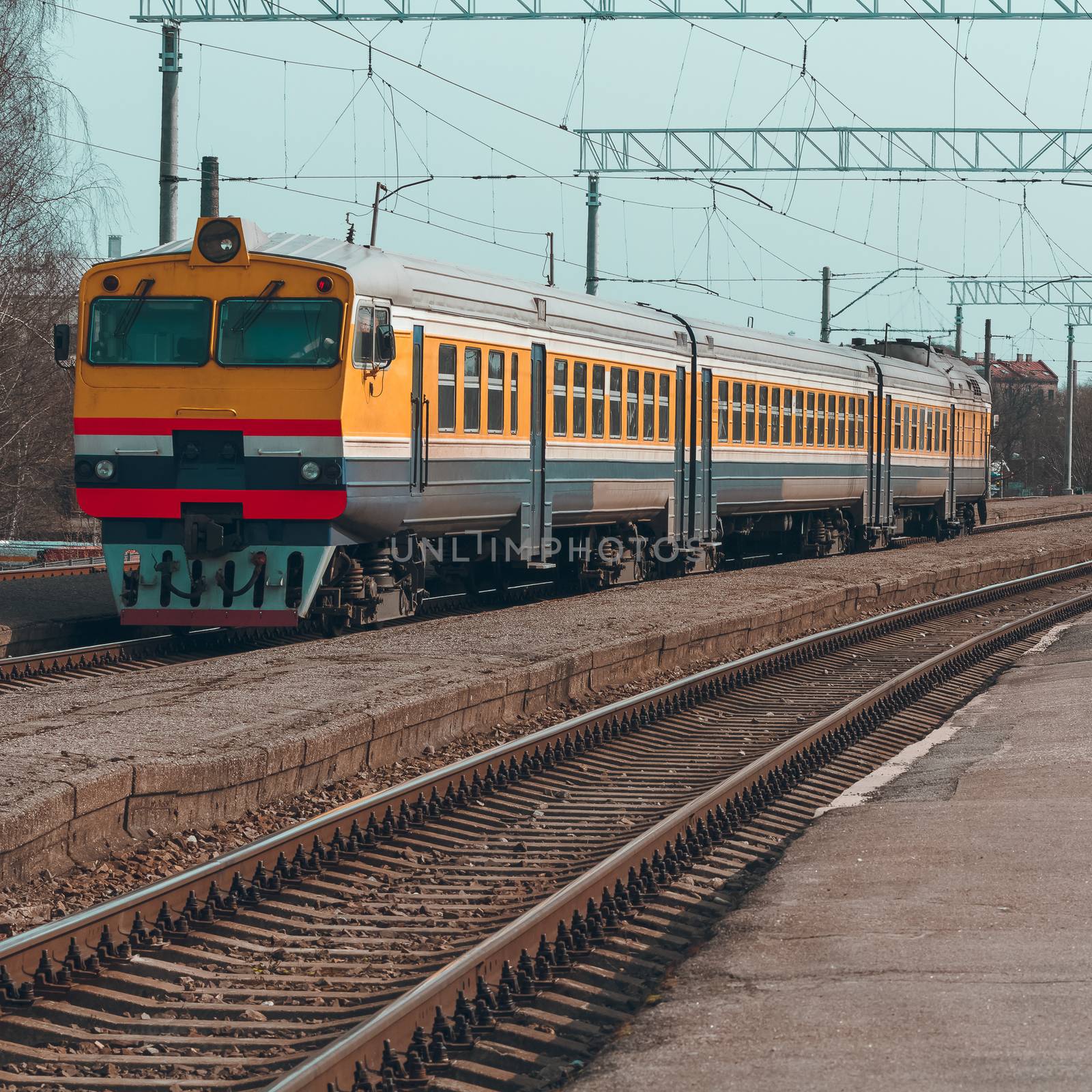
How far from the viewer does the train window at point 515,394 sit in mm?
17078

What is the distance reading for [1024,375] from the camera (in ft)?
414

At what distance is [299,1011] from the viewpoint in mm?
5672

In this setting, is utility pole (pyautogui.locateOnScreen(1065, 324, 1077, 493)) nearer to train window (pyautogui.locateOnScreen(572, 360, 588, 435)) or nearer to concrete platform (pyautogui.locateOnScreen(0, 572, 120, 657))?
train window (pyautogui.locateOnScreen(572, 360, 588, 435))

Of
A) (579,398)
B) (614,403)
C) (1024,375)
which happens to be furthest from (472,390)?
(1024,375)

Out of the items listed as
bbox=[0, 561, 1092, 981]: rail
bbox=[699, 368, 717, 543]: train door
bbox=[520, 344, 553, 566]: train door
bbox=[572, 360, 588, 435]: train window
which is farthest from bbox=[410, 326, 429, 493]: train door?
bbox=[699, 368, 717, 543]: train door

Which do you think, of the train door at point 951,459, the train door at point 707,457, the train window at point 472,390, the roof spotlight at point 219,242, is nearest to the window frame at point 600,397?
the train window at point 472,390

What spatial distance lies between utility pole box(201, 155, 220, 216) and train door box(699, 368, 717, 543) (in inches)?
262

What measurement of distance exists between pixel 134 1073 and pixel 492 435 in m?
12.0

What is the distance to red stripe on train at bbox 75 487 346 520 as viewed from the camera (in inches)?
549

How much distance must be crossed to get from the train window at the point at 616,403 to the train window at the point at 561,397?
4.18ft

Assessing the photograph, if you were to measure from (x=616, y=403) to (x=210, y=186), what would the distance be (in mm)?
5327

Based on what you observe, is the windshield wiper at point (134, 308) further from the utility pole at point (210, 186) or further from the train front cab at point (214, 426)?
the utility pole at point (210, 186)

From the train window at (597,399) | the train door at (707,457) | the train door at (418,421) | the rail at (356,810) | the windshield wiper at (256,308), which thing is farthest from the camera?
the train door at (707,457)

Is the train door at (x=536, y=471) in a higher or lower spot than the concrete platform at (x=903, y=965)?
higher
